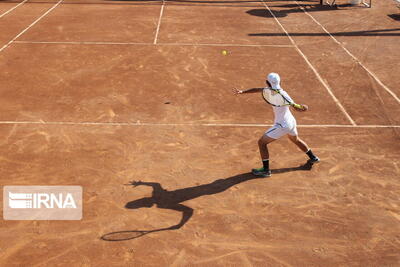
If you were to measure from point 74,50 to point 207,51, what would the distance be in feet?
14.3

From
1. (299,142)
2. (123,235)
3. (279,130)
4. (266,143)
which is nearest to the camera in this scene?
(123,235)

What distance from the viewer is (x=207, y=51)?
15266 millimetres

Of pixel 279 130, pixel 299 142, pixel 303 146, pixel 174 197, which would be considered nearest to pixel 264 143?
pixel 279 130

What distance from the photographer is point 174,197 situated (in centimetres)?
823

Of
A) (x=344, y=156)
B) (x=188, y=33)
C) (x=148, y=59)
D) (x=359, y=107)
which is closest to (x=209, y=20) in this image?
(x=188, y=33)

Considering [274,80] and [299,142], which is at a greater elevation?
[274,80]

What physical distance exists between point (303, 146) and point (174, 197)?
2696mm

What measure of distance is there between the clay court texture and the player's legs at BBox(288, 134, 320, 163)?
249 mm

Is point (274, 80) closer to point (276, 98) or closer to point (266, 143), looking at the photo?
point (276, 98)

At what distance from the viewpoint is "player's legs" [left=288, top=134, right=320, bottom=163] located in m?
8.78

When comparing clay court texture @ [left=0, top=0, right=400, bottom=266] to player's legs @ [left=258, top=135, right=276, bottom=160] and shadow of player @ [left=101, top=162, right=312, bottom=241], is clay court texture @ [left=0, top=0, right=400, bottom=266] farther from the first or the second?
player's legs @ [left=258, top=135, right=276, bottom=160]

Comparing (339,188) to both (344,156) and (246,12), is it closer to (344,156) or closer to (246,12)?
(344,156)

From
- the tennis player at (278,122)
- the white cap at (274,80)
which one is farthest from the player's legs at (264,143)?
the white cap at (274,80)

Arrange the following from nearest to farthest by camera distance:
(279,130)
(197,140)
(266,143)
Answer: (279,130) → (266,143) → (197,140)
